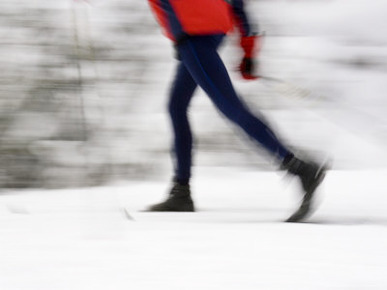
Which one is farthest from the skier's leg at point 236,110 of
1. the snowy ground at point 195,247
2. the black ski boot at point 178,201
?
the black ski boot at point 178,201

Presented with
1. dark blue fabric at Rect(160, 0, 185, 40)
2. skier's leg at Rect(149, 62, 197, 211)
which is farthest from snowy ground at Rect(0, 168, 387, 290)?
dark blue fabric at Rect(160, 0, 185, 40)

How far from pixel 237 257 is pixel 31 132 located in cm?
213

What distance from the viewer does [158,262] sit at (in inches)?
Answer: 60.9

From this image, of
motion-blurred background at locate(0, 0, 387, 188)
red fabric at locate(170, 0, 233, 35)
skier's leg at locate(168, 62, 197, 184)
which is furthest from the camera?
motion-blurred background at locate(0, 0, 387, 188)

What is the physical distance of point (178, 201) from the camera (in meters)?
2.43

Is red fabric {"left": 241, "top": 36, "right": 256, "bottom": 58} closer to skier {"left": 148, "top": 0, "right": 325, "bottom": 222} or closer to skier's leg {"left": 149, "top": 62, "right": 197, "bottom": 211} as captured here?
skier {"left": 148, "top": 0, "right": 325, "bottom": 222}

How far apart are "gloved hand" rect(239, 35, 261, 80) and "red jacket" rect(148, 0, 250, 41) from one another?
0.44 ft

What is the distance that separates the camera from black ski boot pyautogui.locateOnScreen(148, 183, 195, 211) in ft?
7.93

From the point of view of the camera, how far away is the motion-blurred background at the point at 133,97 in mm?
3336

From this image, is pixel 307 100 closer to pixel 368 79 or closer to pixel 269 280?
pixel 368 79

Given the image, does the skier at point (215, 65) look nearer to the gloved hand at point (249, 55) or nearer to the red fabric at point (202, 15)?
the red fabric at point (202, 15)

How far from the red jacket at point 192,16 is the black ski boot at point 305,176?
1.92 feet

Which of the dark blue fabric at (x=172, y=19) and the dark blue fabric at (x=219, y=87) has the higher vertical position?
the dark blue fabric at (x=172, y=19)

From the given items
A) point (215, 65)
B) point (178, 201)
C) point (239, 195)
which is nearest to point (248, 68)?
point (215, 65)
